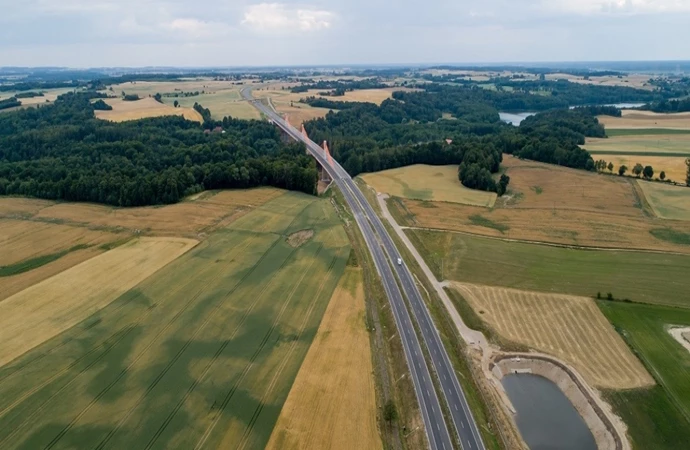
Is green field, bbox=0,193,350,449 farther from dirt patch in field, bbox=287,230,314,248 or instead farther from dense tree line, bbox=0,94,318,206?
dense tree line, bbox=0,94,318,206

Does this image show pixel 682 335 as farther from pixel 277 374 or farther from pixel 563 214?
Answer: pixel 277 374

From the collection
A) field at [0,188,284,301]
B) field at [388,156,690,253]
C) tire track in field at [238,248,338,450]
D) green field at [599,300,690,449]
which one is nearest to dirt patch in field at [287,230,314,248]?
tire track in field at [238,248,338,450]

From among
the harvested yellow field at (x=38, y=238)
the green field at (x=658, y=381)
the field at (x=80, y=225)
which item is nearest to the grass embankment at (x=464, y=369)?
the green field at (x=658, y=381)

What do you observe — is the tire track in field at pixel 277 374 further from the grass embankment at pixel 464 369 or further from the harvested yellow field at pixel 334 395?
the grass embankment at pixel 464 369

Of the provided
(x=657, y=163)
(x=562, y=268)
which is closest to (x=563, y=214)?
(x=562, y=268)

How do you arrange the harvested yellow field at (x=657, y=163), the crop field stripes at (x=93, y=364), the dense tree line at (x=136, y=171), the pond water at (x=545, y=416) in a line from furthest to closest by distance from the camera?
the harvested yellow field at (x=657, y=163), the dense tree line at (x=136, y=171), the pond water at (x=545, y=416), the crop field stripes at (x=93, y=364)
